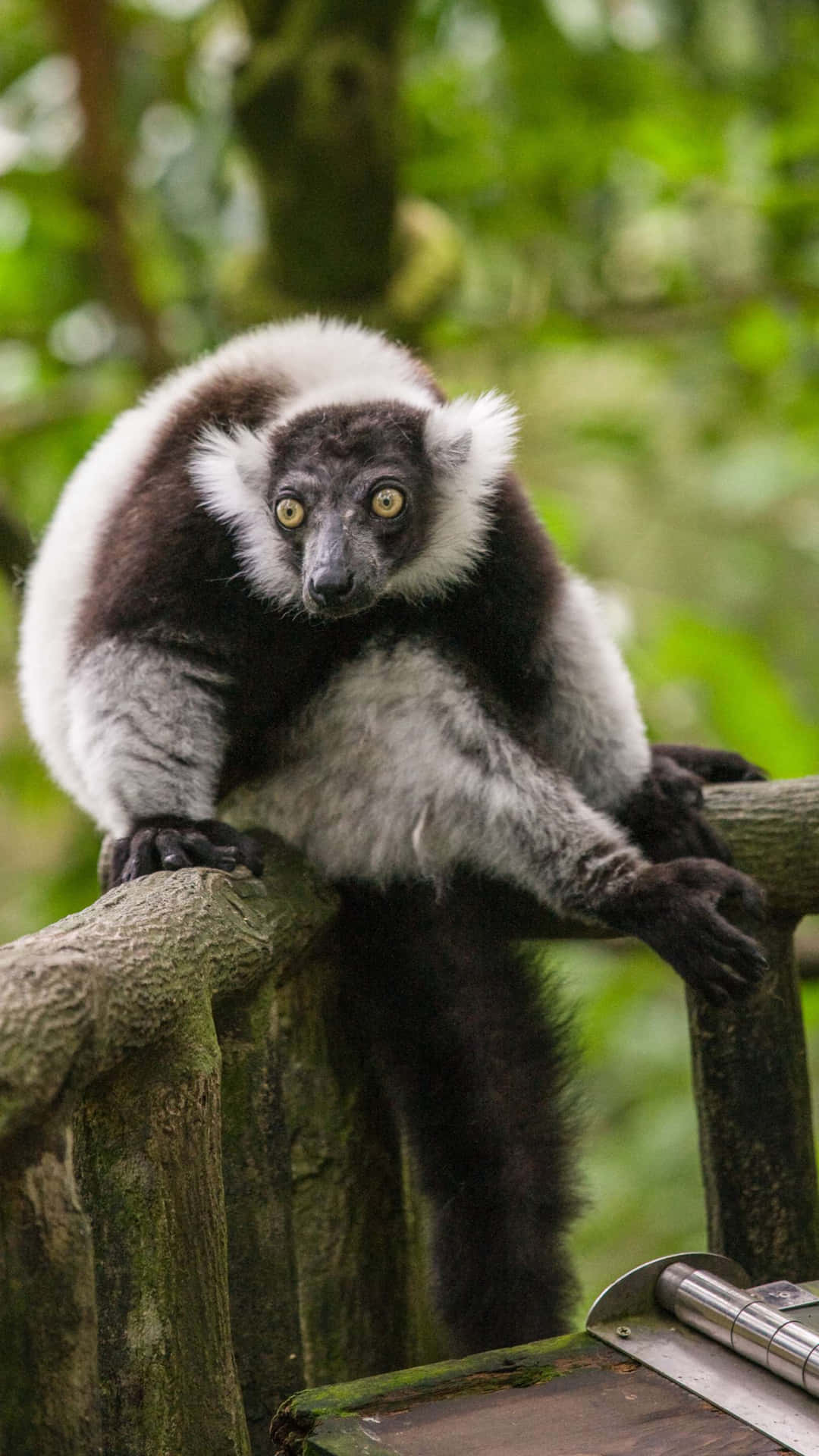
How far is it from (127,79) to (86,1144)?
401 cm

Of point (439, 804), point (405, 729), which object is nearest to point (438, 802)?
point (439, 804)

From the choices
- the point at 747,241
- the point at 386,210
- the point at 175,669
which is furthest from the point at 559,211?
the point at 175,669

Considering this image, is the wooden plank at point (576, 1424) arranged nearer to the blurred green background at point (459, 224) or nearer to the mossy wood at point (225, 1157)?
the mossy wood at point (225, 1157)

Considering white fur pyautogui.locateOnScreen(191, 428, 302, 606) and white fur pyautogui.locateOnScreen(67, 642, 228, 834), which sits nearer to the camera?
white fur pyautogui.locateOnScreen(67, 642, 228, 834)

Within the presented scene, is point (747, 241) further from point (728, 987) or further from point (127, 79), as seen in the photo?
point (728, 987)

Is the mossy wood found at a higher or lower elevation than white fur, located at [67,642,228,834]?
lower

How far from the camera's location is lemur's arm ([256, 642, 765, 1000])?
2496mm

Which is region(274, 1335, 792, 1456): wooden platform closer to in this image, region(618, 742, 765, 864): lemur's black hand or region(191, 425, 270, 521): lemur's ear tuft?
region(618, 742, 765, 864): lemur's black hand

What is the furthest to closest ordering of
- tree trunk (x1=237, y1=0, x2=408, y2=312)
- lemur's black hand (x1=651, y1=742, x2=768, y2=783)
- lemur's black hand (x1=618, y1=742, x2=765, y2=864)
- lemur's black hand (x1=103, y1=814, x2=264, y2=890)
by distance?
tree trunk (x1=237, y1=0, x2=408, y2=312) → lemur's black hand (x1=651, y1=742, x2=768, y2=783) → lemur's black hand (x1=618, y1=742, x2=765, y2=864) → lemur's black hand (x1=103, y1=814, x2=264, y2=890)

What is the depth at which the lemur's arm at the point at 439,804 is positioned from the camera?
98.3 inches

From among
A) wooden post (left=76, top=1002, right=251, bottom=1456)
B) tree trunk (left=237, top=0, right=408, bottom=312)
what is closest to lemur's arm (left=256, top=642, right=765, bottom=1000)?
wooden post (left=76, top=1002, right=251, bottom=1456)

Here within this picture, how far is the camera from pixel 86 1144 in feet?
4.90

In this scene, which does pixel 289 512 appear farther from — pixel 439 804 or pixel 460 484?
pixel 439 804

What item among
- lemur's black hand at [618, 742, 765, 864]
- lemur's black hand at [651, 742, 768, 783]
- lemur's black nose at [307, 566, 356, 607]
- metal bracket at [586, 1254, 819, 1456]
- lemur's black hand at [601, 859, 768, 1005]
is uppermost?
lemur's black nose at [307, 566, 356, 607]
